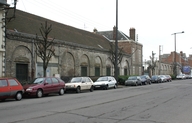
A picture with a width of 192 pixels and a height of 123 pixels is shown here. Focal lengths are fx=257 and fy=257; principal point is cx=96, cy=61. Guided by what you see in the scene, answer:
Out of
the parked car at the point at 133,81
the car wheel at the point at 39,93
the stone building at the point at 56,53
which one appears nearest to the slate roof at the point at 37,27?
the stone building at the point at 56,53

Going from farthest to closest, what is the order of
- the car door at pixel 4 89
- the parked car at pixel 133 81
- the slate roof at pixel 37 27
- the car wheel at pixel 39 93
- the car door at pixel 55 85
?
the parked car at pixel 133 81 < the slate roof at pixel 37 27 < the car door at pixel 55 85 < the car wheel at pixel 39 93 < the car door at pixel 4 89

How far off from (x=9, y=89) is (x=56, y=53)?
14980 millimetres

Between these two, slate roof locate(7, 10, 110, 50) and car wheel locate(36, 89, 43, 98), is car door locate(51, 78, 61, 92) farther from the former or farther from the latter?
slate roof locate(7, 10, 110, 50)

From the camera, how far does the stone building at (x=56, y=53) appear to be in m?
25.0

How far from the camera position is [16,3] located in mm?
22969

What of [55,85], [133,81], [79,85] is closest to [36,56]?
[79,85]

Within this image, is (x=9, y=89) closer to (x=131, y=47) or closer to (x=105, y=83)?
(x=105, y=83)

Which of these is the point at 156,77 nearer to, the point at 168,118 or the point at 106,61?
the point at 106,61

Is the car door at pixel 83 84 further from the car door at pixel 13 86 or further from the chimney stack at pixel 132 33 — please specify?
the chimney stack at pixel 132 33

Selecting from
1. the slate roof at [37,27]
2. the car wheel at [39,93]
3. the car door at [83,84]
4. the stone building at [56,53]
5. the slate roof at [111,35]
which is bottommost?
the car wheel at [39,93]

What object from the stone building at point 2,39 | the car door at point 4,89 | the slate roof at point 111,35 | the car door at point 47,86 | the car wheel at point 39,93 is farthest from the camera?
the slate roof at point 111,35

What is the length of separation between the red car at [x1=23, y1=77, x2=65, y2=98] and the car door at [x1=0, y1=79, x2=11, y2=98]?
2.15 meters

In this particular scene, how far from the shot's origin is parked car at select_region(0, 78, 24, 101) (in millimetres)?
15627

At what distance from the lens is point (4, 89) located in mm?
15711
